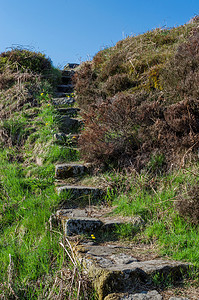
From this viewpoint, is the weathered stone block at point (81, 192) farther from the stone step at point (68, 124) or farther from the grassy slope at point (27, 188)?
the stone step at point (68, 124)

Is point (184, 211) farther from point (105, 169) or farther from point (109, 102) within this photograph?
point (109, 102)

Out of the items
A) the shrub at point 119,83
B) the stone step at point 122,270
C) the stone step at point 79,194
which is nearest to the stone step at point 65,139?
the stone step at point 79,194

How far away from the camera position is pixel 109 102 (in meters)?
6.57

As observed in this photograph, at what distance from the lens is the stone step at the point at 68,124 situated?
25.0ft

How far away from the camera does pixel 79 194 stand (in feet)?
17.2

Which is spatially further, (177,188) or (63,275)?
(177,188)

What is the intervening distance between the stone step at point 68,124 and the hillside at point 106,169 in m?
0.03

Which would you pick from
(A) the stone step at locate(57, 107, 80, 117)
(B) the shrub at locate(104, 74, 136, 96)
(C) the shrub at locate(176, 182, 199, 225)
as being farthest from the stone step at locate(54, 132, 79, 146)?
(C) the shrub at locate(176, 182, 199, 225)

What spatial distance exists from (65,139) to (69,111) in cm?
182

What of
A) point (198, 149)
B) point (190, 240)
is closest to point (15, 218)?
point (190, 240)

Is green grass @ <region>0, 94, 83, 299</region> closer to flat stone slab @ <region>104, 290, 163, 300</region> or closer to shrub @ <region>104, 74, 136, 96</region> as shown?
flat stone slab @ <region>104, 290, 163, 300</region>

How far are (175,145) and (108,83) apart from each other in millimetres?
3445

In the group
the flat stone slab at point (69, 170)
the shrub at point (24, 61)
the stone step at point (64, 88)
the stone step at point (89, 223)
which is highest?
the shrub at point (24, 61)

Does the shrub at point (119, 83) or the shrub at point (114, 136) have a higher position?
the shrub at point (119, 83)
